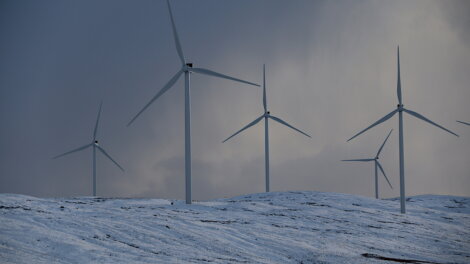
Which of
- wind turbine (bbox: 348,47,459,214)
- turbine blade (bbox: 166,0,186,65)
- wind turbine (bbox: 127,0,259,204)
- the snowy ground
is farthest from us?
wind turbine (bbox: 348,47,459,214)

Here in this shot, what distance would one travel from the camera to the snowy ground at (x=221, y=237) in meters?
24.8

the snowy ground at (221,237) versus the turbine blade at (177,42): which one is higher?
the turbine blade at (177,42)

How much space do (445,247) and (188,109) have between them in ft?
101

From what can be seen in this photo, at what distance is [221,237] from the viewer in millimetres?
32062

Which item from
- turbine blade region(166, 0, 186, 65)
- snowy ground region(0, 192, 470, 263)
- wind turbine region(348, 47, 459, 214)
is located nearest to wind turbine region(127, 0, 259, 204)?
turbine blade region(166, 0, 186, 65)

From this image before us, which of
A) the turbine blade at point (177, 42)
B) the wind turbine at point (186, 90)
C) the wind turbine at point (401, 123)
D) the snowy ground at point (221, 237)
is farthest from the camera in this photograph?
the wind turbine at point (401, 123)

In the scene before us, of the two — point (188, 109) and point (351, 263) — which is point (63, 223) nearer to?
point (351, 263)

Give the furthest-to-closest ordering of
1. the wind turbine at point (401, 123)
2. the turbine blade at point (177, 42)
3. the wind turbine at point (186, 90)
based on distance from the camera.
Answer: the wind turbine at point (401, 123) < the turbine blade at point (177, 42) < the wind turbine at point (186, 90)

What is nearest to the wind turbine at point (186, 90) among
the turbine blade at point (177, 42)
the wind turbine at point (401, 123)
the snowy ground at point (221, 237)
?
the turbine blade at point (177, 42)

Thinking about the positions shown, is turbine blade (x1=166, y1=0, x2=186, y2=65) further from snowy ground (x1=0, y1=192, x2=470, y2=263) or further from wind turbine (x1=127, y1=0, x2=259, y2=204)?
snowy ground (x1=0, y1=192, x2=470, y2=263)

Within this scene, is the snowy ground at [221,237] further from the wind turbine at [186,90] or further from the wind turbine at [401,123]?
the wind turbine at [401,123]

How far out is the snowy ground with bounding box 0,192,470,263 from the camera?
24766mm

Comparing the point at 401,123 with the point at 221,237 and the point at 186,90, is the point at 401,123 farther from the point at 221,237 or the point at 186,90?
the point at 221,237

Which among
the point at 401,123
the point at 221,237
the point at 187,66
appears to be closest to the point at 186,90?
the point at 187,66
